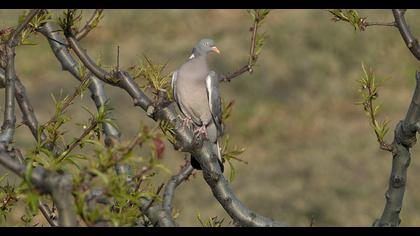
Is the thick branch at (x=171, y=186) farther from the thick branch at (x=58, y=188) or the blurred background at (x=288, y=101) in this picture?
the blurred background at (x=288, y=101)

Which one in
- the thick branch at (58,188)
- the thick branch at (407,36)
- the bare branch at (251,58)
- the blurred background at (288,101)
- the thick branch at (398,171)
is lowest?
the thick branch at (58,188)

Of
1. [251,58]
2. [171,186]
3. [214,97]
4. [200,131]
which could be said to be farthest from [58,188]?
[214,97]

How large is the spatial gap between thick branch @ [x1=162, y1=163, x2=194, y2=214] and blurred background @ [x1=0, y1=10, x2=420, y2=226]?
760 centimetres

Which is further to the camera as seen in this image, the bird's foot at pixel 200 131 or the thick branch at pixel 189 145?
the bird's foot at pixel 200 131

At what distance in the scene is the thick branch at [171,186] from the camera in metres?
4.31

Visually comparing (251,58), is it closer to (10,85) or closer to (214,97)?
(10,85)

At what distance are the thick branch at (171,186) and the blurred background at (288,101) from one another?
760 centimetres

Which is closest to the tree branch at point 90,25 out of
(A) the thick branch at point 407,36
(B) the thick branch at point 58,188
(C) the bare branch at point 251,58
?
(C) the bare branch at point 251,58

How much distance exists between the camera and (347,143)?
1588 centimetres

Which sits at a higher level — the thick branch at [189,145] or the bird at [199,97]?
the bird at [199,97]

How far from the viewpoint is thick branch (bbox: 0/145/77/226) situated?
2.27 meters

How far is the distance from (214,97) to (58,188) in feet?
12.7

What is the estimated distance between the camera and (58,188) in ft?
7.46
